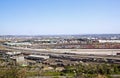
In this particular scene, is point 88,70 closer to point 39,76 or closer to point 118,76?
point 118,76

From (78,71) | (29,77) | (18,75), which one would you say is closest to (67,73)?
(78,71)

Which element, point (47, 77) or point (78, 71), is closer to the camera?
point (47, 77)

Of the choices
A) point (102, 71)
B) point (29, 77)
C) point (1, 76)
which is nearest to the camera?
point (1, 76)

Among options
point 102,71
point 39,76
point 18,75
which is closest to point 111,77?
point 102,71

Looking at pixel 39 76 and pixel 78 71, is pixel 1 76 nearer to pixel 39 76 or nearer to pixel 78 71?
pixel 39 76

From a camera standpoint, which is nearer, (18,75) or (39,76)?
(18,75)

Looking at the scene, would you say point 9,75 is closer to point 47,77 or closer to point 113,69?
point 47,77

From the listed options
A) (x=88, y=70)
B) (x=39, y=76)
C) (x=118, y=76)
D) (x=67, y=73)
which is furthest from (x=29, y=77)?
(x=118, y=76)

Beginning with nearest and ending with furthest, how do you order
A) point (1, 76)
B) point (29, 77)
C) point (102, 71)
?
point (1, 76) < point (29, 77) < point (102, 71)

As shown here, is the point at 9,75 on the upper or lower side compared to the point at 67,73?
upper
